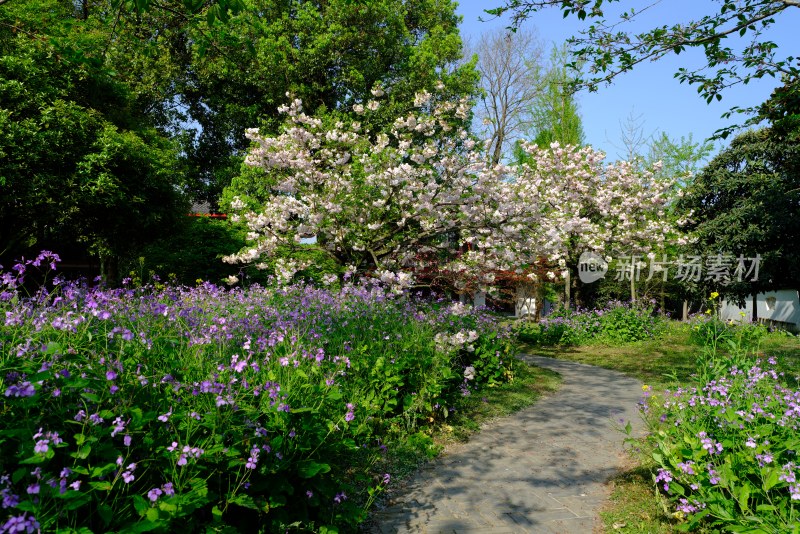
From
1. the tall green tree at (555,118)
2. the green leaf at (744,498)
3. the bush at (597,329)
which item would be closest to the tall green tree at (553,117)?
the tall green tree at (555,118)

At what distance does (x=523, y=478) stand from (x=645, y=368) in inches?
282

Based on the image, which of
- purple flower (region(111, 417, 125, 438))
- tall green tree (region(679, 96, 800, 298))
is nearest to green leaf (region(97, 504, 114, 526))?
purple flower (region(111, 417, 125, 438))

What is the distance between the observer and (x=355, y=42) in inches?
781

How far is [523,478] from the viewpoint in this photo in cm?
479

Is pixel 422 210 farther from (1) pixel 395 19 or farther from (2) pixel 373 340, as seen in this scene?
(1) pixel 395 19

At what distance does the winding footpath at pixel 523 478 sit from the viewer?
3887mm

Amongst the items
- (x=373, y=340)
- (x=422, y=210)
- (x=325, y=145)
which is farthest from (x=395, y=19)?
(x=373, y=340)

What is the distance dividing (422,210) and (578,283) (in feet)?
37.5

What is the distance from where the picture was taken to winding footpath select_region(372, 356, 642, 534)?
3.89 meters

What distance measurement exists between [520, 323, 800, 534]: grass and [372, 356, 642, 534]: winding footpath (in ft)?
0.54

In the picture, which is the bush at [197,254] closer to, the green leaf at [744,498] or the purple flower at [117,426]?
the purple flower at [117,426]

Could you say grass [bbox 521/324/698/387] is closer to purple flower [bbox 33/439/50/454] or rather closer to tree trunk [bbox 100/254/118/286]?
purple flower [bbox 33/439/50/454]

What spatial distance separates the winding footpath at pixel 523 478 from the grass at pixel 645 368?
165 millimetres

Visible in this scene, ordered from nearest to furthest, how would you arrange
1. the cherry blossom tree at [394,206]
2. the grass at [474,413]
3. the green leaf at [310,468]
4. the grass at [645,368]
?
the green leaf at [310,468] → the grass at [645,368] → the grass at [474,413] → the cherry blossom tree at [394,206]
